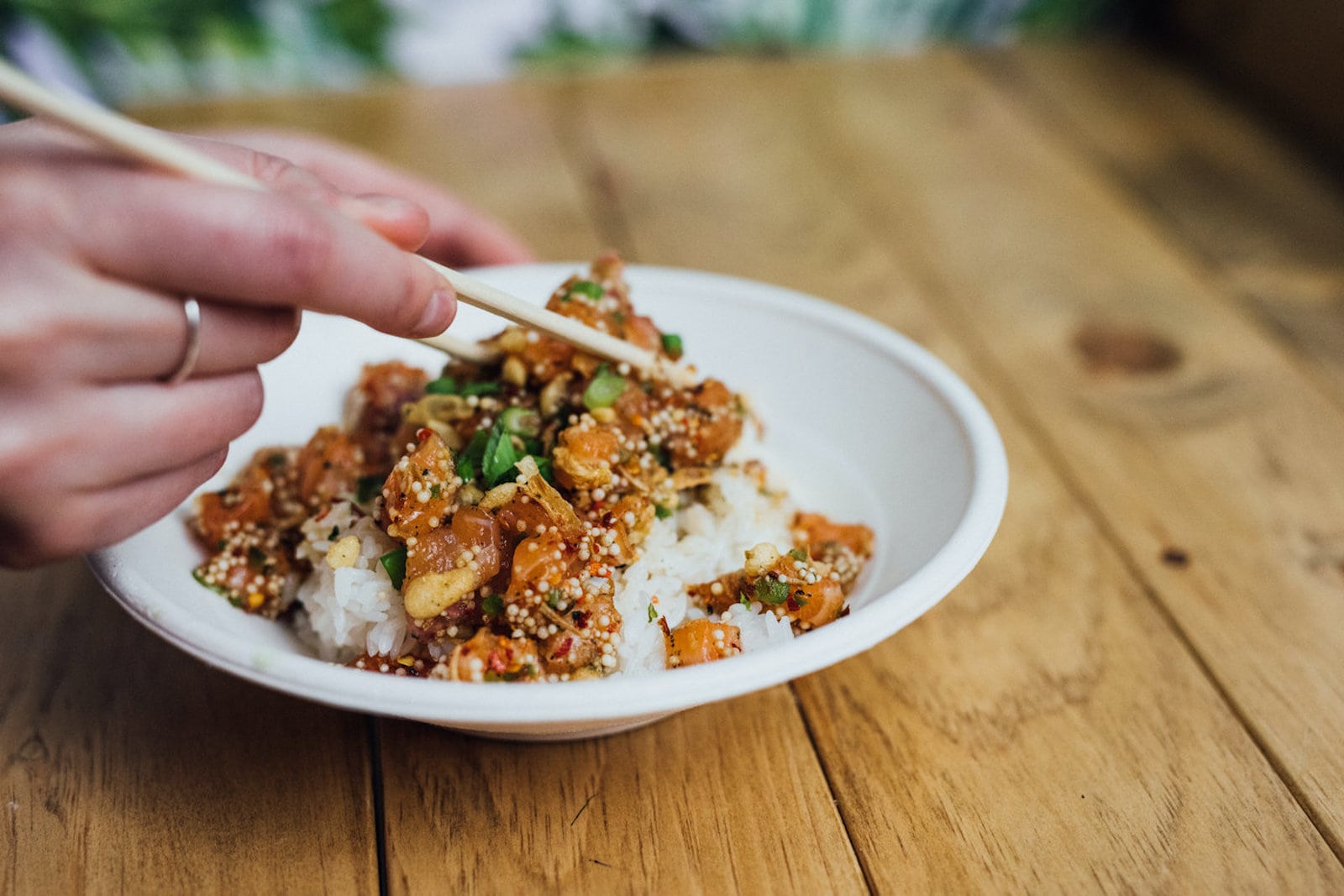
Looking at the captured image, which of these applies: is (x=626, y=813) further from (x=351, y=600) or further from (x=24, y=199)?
(x=24, y=199)

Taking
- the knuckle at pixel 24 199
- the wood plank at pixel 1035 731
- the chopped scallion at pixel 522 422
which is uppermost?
the knuckle at pixel 24 199

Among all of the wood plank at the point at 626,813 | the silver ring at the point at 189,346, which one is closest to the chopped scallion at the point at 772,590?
the wood plank at the point at 626,813

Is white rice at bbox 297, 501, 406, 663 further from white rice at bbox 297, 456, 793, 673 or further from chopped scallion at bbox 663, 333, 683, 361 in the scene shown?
chopped scallion at bbox 663, 333, 683, 361

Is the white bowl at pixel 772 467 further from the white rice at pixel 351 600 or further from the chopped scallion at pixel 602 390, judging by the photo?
the chopped scallion at pixel 602 390

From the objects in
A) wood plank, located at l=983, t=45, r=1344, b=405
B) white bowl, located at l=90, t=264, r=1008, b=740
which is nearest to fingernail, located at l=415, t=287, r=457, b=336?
white bowl, located at l=90, t=264, r=1008, b=740

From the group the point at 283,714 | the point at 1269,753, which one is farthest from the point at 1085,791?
the point at 283,714

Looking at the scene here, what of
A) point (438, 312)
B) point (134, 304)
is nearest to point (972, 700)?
point (438, 312)
